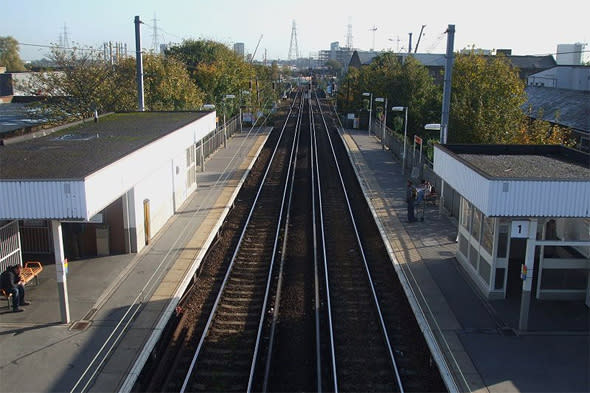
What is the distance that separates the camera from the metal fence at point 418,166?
20812 mm

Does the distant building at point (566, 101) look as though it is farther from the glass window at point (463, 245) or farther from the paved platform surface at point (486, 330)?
the paved platform surface at point (486, 330)

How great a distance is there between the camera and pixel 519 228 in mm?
11273

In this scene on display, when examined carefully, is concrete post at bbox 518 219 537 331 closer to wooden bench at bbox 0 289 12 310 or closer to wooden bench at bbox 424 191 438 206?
wooden bench at bbox 0 289 12 310

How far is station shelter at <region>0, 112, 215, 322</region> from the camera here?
34.9 feet

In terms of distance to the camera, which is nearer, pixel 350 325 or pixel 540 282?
pixel 350 325

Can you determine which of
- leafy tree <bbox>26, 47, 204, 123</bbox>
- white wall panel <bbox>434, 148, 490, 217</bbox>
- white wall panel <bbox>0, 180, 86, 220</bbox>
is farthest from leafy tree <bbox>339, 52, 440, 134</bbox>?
white wall panel <bbox>0, 180, 86, 220</bbox>

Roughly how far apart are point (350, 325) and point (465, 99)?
526 inches

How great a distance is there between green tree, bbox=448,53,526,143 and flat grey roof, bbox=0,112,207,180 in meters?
10.4

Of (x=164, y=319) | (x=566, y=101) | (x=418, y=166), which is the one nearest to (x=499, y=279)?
(x=164, y=319)

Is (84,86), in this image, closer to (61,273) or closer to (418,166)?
(418,166)

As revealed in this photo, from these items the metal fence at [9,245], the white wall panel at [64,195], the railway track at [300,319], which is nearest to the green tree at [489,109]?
the railway track at [300,319]

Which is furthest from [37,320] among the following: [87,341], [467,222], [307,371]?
[467,222]

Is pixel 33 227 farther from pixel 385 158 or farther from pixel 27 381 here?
pixel 385 158

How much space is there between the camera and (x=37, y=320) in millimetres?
11750
